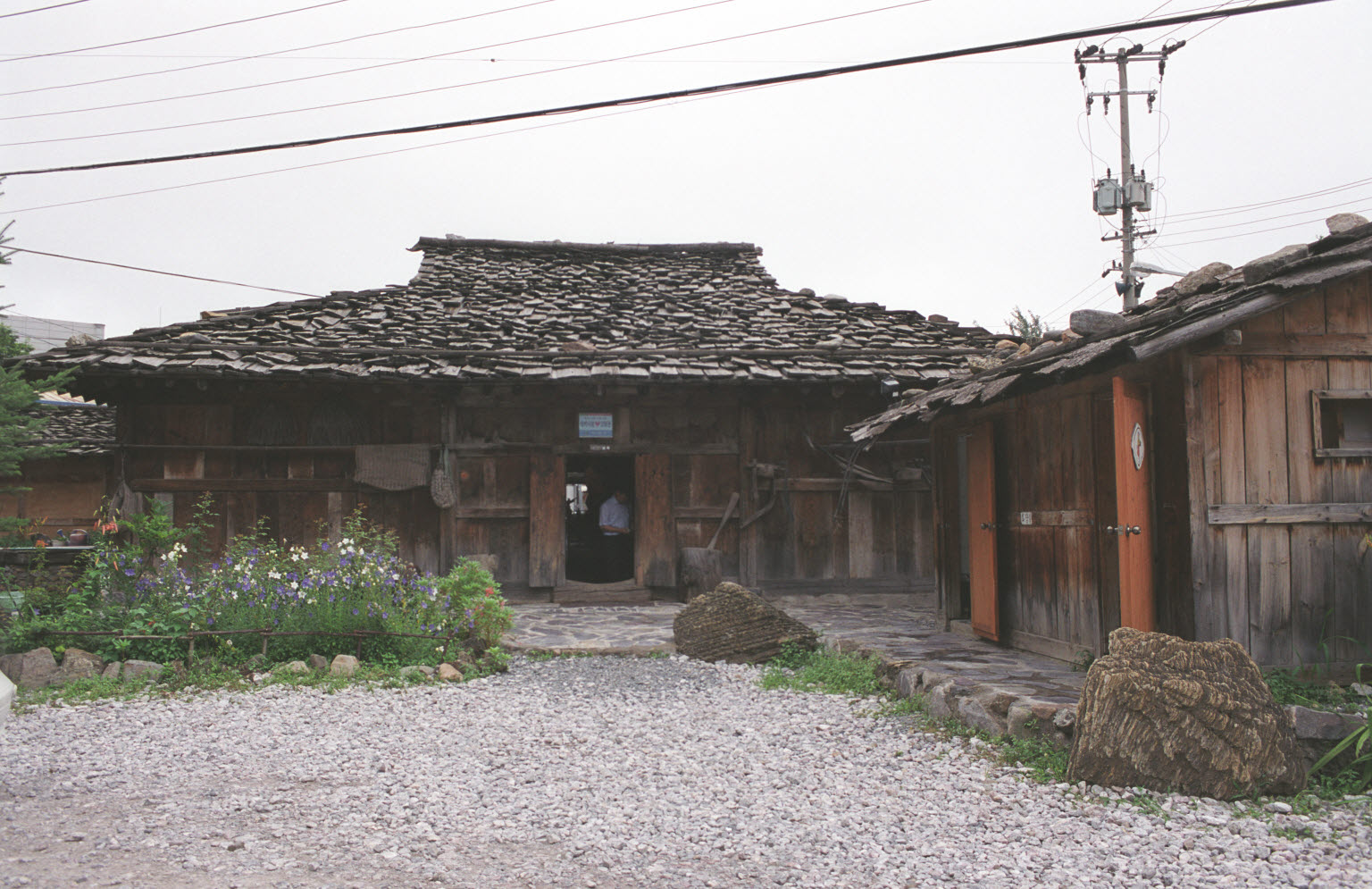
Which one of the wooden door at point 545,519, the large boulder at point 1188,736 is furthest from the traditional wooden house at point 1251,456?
the wooden door at point 545,519

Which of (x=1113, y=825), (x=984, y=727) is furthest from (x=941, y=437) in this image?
(x=1113, y=825)

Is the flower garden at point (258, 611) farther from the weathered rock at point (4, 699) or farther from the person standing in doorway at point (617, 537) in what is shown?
the person standing in doorway at point (617, 537)

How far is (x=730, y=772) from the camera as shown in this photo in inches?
195

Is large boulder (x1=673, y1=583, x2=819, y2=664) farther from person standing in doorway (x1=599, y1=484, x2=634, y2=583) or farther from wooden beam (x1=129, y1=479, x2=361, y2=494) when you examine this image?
wooden beam (x1=129, y1=479, x2=361, y2=494)

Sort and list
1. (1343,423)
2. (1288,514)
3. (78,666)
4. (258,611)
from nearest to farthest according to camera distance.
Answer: (1288,514) < (1343,423) < (78,666) < (258,611)

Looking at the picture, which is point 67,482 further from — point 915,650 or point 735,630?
point 915,650

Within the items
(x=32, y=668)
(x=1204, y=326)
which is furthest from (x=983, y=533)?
(x=32, y=668)

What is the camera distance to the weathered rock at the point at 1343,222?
570 centimetres

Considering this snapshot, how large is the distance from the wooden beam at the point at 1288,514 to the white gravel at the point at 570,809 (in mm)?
1911

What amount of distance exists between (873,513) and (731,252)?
6.00m

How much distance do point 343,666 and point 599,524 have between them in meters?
6.07

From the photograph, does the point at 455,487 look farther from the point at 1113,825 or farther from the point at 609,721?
the point at 1113,825

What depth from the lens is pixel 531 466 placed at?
1133 centimetres

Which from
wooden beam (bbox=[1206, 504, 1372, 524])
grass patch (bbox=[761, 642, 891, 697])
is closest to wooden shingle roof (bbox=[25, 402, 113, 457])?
grass patch (bbox=[761, 642, 891, 697])
